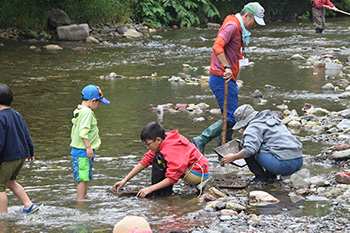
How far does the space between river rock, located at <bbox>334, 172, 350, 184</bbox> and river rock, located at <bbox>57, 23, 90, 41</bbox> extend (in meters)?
16.2

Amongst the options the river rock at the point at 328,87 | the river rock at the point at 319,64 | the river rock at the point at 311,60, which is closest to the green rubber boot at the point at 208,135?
the river rock at the point at 328,87

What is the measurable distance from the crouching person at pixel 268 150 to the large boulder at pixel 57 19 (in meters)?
16.8

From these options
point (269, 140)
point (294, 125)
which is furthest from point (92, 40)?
point (269, 140)

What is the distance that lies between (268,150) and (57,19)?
17.2m

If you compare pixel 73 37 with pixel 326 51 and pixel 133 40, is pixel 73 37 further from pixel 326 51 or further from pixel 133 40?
pixel 326 51

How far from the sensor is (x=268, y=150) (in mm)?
5715

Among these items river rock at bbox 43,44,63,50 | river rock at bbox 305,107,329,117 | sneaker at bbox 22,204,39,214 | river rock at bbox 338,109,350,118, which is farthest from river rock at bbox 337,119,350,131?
river rock at bbox 43,44,63,50

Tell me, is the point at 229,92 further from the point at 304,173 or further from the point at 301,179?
the point at 301,179

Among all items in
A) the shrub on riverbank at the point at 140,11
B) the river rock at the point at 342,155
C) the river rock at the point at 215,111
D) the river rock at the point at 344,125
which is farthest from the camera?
the shrub on riverbank at the point at 140,11

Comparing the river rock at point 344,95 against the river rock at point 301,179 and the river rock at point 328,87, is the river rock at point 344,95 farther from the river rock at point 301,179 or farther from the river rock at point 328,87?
the river rock at point 301,179

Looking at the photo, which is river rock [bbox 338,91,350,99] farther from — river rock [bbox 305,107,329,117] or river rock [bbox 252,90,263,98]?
river rock [bbox 252,90,263,98]

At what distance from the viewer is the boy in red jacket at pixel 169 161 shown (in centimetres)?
545

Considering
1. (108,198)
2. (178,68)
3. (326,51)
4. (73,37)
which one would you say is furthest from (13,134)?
(73,37)

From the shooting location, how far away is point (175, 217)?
4922 mm
